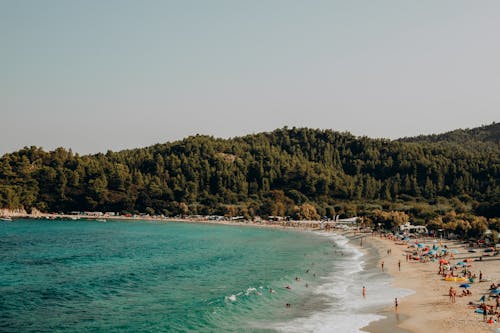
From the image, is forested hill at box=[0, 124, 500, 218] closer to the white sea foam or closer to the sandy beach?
the sandy beach

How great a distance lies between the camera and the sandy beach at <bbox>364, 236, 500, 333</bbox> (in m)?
23.6

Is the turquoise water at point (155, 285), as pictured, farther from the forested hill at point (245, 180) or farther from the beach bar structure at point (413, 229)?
the forested hill at point (245, 180)

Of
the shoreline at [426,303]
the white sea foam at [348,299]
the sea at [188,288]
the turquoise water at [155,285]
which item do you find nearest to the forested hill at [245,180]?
the turquoise water at [155,285]

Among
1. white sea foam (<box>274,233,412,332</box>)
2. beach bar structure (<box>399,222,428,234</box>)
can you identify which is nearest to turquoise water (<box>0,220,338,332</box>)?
white sea foam (<box>274,233,412,332</box>)

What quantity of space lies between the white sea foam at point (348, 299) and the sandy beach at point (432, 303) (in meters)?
1.00

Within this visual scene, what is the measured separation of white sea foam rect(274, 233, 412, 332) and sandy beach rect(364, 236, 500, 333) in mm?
998

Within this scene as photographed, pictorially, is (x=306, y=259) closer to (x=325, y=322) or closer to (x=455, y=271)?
(x=455, y=271)

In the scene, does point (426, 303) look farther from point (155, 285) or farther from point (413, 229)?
point (413, 229)

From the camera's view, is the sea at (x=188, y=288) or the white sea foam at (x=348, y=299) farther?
the sea at (x=188, y=288)

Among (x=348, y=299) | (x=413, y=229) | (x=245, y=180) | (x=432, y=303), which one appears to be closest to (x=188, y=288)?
(x=348, y=299)

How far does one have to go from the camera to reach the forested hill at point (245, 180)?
387 feet

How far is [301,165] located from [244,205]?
27.4 metres

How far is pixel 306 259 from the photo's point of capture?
51031mm

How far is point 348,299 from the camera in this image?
3081 centimetres
